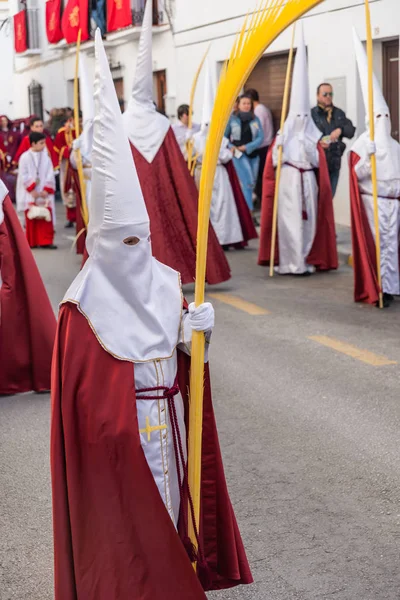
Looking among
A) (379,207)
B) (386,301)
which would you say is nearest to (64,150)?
(379,207)

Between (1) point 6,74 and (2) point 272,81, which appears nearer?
(2) point 272,81

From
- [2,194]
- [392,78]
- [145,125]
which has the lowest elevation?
[2,194]

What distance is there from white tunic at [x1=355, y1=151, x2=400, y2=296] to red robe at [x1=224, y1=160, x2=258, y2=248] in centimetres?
399

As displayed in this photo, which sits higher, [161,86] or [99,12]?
[99,12]

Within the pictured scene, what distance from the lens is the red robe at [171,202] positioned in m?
9.66

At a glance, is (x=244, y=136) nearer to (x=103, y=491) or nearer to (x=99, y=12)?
(x=99, y=12)

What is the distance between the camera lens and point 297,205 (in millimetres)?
11562

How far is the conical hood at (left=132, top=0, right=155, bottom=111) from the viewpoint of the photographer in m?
8.61

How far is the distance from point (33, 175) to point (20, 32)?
20.3 meters

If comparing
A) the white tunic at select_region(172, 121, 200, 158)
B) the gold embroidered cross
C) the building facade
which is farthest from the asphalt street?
the building facade

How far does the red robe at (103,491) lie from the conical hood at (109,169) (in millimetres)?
312

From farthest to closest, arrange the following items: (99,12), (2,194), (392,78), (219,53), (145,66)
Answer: (99,12) → (219,53) → (392,78) → (145,66) → (2,194)

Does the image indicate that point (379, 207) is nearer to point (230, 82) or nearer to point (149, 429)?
point (149, 429)

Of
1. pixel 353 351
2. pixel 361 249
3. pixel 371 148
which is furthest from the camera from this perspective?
pixel 361 249
